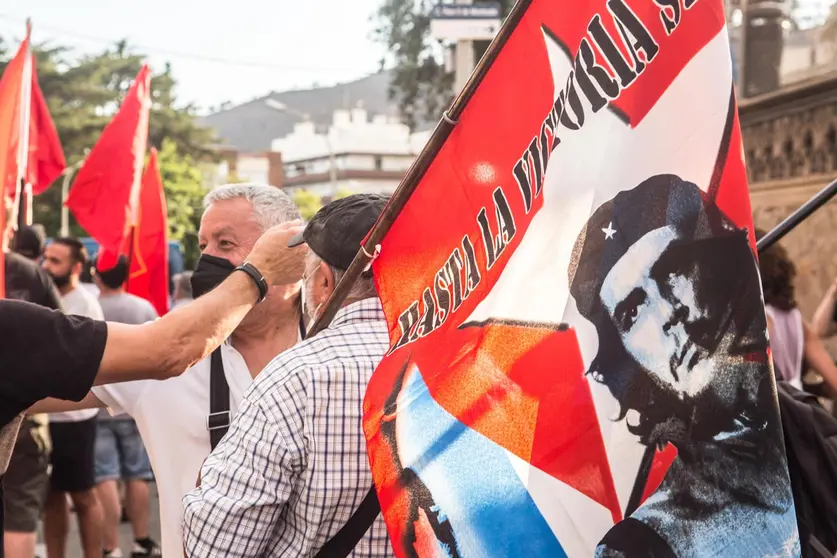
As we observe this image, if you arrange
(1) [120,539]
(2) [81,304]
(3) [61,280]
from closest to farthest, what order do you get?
(2) [81,304] < (3) [61,280] < (1) [120,539]

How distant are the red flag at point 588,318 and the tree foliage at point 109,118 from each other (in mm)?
50024

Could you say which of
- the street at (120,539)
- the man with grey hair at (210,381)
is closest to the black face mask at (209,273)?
the man with grey hair at (210,381)

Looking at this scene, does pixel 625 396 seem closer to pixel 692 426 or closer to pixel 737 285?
A: pixel 692 426

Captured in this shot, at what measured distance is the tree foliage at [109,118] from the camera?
54.2m

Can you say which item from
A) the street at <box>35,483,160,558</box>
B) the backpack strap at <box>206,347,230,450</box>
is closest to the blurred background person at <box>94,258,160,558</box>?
the street at <box>35,483,160,558</box>

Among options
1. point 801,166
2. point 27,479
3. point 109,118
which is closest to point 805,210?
point 27,479

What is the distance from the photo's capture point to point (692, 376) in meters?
1.84

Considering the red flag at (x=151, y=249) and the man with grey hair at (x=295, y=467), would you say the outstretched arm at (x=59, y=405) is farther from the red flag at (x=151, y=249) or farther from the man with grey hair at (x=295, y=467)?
the red flag at (x=151, y=249)

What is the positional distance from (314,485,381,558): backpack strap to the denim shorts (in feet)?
17.6

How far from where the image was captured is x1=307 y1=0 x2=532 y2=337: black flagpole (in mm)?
2121

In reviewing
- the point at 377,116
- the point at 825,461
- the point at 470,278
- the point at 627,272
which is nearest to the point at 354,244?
the point at 470,278

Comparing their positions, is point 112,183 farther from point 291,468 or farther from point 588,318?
point 588,318

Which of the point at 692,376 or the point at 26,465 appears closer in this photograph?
the point at 692,376

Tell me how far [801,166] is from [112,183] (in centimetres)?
590
